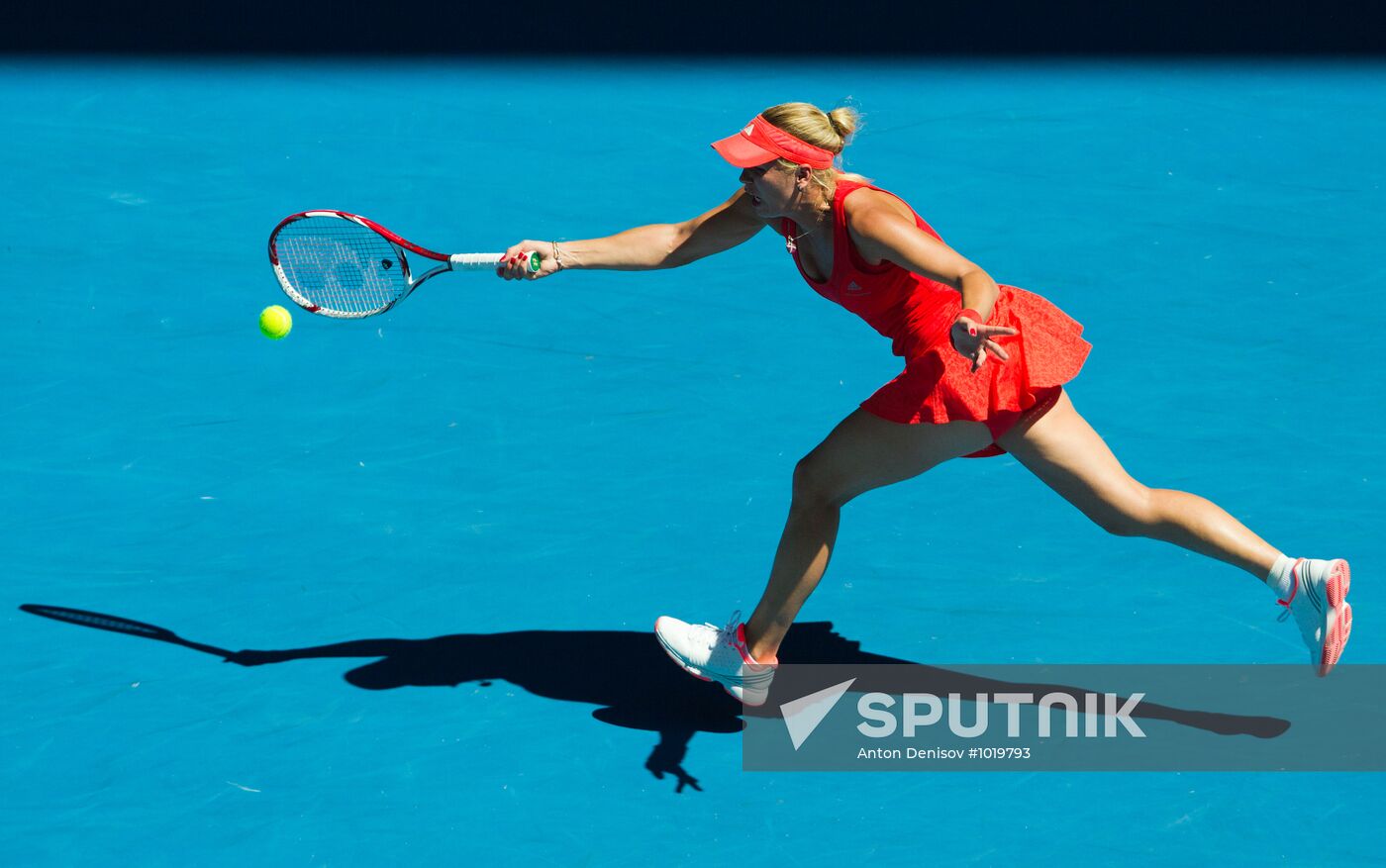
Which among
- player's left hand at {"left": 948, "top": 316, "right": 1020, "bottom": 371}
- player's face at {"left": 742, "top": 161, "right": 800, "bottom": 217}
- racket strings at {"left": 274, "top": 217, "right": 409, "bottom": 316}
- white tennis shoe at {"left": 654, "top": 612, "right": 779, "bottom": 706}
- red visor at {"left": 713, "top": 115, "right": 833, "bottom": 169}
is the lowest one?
white tennis shoe at {"left": 654, "top": 612, "right": 779, "bottom": 706}

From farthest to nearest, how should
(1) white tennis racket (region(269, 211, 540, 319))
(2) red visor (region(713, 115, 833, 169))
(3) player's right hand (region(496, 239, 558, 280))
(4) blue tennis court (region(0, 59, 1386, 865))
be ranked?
(1) white tennis racket (region(269, 211, 540, 319))
(3) player's right hand (region(496, 239, 558, 280))
(4) blue tennis court (region(0, 59, 1386, 865))
(2) red visor (region(713, 115, 833, 169))

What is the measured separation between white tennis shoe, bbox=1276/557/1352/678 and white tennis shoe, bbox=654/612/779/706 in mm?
1343

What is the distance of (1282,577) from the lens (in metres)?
4.25

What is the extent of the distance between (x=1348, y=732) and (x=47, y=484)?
3.97 meters

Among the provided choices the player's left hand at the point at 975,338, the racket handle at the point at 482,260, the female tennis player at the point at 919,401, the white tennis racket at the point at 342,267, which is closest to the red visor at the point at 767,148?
the female tennis player at the point at 919,401

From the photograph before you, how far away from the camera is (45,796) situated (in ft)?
13.8

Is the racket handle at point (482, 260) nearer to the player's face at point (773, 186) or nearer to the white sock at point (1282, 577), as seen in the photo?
the player's face at point (773, 186)

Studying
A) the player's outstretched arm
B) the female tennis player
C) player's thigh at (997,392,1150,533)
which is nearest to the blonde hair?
the female tennis player

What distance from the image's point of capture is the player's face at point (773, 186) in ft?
13.4

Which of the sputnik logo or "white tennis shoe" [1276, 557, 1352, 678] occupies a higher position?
"white tennis shoe" [1276, 557, 1352, 678]

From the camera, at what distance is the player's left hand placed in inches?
147

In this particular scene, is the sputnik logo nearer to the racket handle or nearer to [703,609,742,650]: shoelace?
[703,609,742,650]: shoelace

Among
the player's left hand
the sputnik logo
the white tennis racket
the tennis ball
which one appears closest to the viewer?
the player's left hand

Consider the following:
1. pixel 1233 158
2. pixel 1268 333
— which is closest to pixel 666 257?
pixel 1268 333
